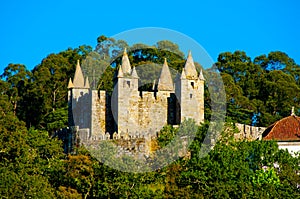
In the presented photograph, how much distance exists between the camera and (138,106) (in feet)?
132

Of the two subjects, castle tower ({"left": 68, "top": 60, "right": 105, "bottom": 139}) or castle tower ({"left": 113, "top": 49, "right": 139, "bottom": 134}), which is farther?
castle tower ({"left": 68, "top": 60, "right": 105, "bottom": 139})

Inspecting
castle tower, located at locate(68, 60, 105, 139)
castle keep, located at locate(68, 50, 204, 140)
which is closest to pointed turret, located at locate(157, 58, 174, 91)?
castle keep, located at locate(68, 50, 204, 140)

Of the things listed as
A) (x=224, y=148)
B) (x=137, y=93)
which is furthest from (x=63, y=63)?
(x=224, y=148)

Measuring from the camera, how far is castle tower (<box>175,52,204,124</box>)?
40031 millimetres

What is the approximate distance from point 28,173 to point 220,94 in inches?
768

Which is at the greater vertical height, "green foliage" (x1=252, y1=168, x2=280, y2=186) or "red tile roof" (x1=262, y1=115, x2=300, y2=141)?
"red tile roof" (x1=262, y1=115, x2=300, y2=141)

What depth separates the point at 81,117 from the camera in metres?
41.5

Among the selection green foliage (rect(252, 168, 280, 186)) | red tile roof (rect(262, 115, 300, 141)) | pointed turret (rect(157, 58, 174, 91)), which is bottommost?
green foliage (rect(252, 168, 280, 186))

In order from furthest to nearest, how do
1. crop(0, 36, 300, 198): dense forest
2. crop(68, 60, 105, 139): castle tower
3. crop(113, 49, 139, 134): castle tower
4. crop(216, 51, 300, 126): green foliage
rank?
crop(216, 51, 300, 126): green foliage, crop(68, 60, 105, 139): castle tower, crop(113, 49, 139, 134): castle tower, crop(0, 36, 300, 198): dense forest

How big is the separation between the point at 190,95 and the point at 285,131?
17.2ft

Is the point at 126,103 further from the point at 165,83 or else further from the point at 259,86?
the point at 259,86

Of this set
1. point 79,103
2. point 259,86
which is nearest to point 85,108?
point 79,103

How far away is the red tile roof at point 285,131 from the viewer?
37428mm

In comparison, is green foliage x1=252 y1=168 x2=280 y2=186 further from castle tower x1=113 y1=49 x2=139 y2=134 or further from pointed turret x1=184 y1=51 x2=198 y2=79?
pointed turret x1=184 y1=51 x2=198 y2=79
